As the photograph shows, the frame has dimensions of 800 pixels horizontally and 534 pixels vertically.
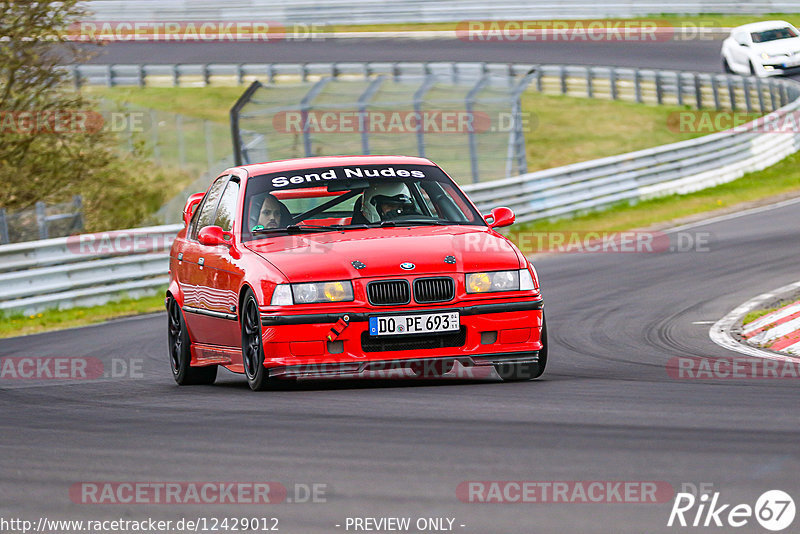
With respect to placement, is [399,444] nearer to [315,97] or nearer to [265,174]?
[265,174]

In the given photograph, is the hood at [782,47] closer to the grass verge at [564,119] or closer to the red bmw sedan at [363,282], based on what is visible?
the grass verge at [564,119]

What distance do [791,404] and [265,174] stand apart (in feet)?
13.8

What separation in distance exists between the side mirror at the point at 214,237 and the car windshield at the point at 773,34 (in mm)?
29054

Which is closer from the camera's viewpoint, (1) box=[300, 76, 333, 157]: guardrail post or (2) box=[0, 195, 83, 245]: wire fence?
(2) box=[0, 195, 83, 245]: wire fence

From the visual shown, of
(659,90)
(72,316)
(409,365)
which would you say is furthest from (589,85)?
(409,365)

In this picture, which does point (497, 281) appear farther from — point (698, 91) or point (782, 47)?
point (698, 91)

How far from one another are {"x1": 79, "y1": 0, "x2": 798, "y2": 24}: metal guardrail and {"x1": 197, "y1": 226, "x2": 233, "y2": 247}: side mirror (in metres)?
39.6

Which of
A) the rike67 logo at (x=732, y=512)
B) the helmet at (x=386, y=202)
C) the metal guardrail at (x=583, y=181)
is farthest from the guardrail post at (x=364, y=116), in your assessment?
Answer: the rike67 logo at (x=732, y=512)

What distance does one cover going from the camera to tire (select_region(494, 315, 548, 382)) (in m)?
8.63

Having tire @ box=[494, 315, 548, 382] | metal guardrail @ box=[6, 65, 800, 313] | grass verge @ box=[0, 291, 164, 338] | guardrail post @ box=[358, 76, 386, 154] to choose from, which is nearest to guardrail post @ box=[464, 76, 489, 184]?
metal guardrail @ box=[6, 65, 800, 313]

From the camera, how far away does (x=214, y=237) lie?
9258mm

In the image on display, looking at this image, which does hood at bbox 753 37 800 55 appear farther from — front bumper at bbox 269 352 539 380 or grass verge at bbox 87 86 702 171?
front bumper at bbox 269 352 539 380

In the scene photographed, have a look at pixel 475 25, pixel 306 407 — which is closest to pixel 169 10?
pixel 475 25

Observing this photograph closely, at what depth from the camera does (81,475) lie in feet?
19.1
